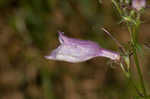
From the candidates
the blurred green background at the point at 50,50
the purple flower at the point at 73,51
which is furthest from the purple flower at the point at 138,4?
the blurred green background at the point at 50,50

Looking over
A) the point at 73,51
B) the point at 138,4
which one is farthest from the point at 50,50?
the point at 138,4

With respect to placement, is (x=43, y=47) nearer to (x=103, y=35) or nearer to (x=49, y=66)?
(x=49, y=66)

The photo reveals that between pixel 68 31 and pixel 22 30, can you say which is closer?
pixel 22 30

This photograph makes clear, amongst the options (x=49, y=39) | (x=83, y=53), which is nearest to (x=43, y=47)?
(x=49, y=39)

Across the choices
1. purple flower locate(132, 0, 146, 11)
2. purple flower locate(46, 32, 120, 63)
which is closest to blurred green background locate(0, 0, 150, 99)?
purple flower locate(46, 32, 120, 63)

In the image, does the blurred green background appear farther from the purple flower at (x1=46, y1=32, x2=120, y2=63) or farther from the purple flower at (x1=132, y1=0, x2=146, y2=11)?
the purple flower at (x1=132, y1=0, x2=146, y2=11)

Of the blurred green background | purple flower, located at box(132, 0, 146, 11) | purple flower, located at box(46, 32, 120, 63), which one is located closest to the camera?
purple flower, located at box(132, 0, 146, 11)

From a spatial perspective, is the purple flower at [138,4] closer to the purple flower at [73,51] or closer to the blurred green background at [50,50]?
the purple flower at [73,51]

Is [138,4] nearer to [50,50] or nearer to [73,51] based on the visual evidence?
[73,51]
